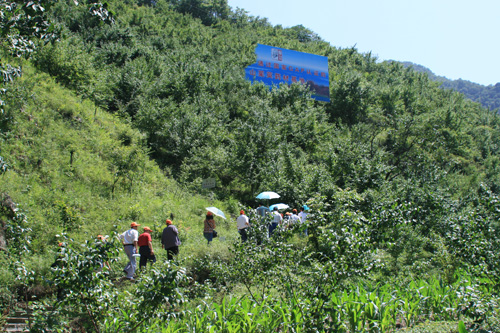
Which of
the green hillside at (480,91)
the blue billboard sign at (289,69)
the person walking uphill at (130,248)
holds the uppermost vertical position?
the green hillside at (480,91)

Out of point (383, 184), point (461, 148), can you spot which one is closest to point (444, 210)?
point (383, 184)

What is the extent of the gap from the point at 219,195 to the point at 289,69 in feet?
46.1

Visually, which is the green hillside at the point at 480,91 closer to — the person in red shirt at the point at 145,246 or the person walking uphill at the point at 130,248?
the person in red shirt at the point at 145,246

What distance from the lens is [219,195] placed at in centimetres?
1647

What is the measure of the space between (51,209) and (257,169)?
9.14 meters

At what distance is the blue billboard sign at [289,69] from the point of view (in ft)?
83.8

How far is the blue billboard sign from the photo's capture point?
25.5 meters

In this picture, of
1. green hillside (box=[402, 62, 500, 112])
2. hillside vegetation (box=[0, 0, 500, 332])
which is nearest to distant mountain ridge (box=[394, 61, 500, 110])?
green hillside (box=[402, 62, 500, 112])

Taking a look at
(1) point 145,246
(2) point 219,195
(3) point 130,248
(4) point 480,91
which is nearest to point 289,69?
(2) point 219,195

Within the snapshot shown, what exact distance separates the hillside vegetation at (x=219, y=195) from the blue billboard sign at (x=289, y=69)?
4.13ft

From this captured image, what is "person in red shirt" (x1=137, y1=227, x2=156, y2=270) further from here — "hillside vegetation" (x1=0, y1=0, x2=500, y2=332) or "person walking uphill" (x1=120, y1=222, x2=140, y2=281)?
"hillside vegetation" (x1=0, y1=0, x2=500, y2=332)

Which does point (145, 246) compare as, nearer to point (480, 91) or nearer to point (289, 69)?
point (289, 69)

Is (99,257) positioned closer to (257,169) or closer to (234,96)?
(257,169)

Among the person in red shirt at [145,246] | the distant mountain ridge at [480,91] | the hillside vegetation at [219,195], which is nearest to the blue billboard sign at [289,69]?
the hillside vegetation at [219,195]
